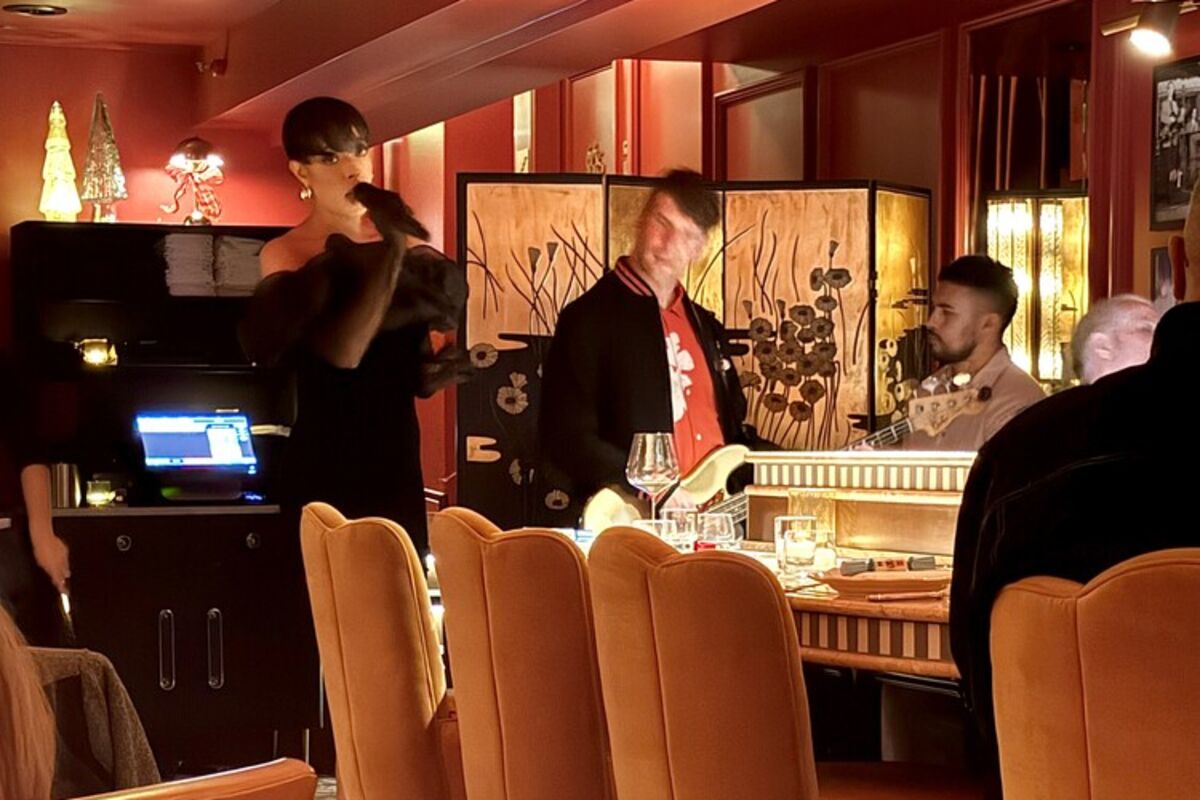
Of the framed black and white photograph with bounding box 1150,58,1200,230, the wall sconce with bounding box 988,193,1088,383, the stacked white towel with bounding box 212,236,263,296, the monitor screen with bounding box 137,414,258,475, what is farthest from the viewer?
→ the stacked white towel with bounding box 212,236,263,296

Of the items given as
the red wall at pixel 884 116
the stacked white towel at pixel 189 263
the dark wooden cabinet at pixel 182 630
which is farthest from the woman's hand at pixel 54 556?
the red wall at pixel 884 116

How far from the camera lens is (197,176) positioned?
31.3 feet

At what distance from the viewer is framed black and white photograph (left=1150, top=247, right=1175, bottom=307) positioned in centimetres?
586

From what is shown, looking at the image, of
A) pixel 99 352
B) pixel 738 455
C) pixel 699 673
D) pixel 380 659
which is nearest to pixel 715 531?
pixel 738 455

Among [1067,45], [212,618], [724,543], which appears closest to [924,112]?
[1067,45]

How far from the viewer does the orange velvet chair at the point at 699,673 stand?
7.01 feet

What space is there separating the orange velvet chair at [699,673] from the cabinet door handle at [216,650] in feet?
10.7

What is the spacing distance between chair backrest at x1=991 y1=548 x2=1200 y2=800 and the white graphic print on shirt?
3.86 metres

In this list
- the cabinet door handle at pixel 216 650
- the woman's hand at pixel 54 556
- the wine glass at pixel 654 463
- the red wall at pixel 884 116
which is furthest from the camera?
the red wall at pixel 884 116

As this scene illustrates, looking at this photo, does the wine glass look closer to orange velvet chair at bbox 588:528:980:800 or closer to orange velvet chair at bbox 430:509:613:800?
orange velvet chair at bbox 430:509:613:800

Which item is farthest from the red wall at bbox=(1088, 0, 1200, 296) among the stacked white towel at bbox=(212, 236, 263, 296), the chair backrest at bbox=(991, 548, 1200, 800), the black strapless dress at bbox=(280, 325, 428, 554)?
the chair backrest at bbox=(991, 548, 1200, 800)

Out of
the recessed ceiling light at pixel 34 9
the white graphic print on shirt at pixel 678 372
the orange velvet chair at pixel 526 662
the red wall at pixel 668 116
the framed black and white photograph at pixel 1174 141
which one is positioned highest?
the recessed ceiling light at pixel 34 9

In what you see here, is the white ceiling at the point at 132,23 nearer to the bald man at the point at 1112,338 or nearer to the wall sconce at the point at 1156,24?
the bald man at the point at 1112,338

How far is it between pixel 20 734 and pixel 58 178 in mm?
7879
